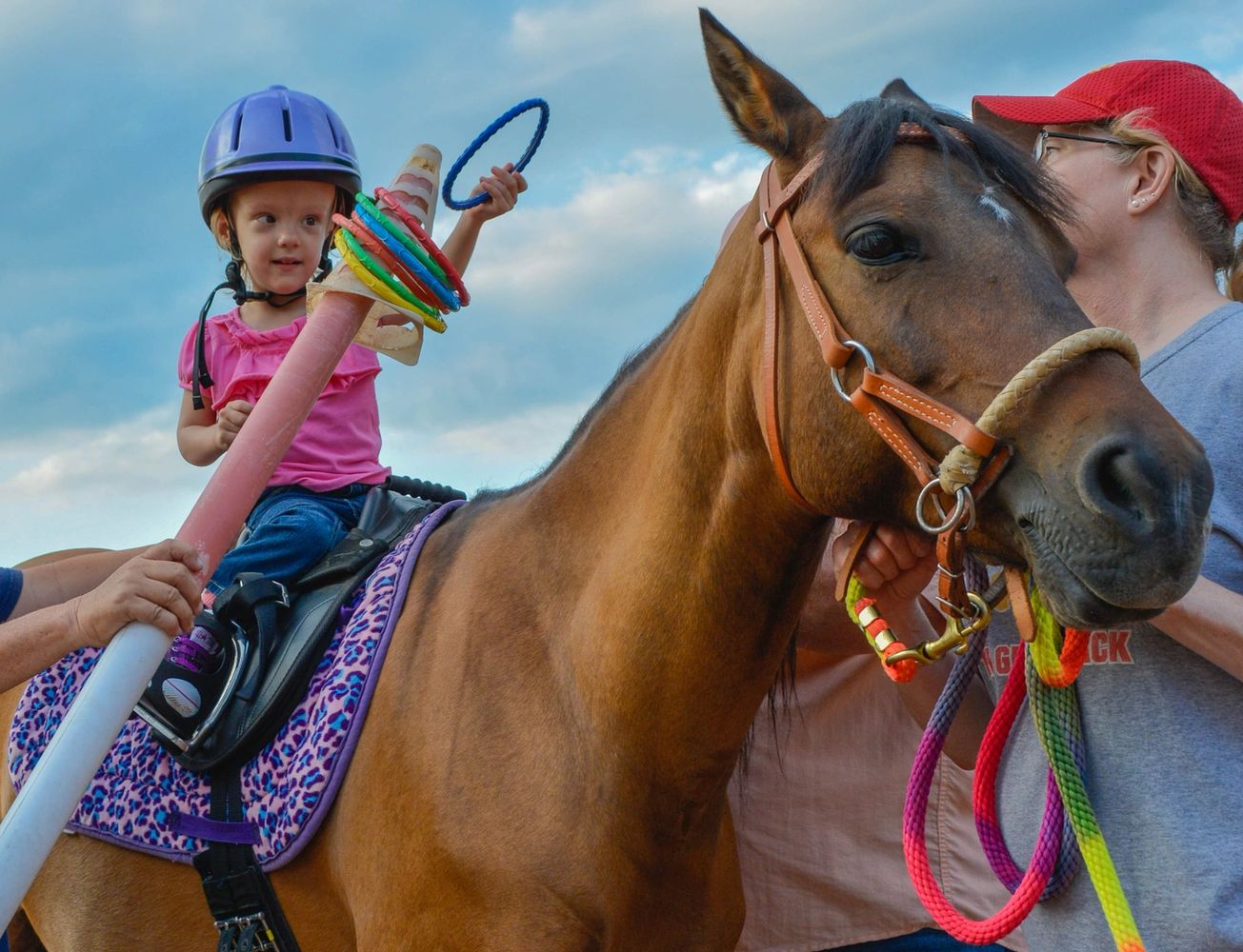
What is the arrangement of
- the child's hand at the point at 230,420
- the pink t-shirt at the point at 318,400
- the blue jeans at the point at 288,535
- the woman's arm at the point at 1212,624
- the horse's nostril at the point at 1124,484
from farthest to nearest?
the pink t-shirt at the point at 318,400 < the child's hand at the point at 230,420 < the blue jeans at the point at 288,535 < the woman's arm at the point at 1212,624 < the horse's nostril at the point at 1124,484

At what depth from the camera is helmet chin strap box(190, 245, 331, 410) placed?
3.87m

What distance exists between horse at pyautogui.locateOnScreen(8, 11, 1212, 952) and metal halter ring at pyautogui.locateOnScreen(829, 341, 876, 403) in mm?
20

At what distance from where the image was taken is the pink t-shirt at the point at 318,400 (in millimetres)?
3545

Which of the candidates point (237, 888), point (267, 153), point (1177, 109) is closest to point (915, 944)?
point (237, 888)

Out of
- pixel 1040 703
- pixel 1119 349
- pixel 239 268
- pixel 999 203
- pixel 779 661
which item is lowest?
pixel 1040 703

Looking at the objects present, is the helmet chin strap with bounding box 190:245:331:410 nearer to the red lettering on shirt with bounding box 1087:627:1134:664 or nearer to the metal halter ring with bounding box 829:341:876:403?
the metal halter ring with bounding box 829:341:876:403

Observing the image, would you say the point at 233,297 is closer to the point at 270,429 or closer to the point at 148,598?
the point at 270,429

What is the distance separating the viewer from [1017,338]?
71.6 inches

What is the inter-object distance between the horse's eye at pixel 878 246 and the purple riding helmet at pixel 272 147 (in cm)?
234

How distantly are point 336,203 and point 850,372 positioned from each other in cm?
261

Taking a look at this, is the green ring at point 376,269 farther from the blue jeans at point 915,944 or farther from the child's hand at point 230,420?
the blue jeans at point 915,944

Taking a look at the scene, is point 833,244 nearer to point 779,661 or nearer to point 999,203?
point 999,203

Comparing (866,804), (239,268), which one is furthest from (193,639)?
(866,804)

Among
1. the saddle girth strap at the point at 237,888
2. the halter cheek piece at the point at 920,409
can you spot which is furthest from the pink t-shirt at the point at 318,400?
the halter cheek piece at the point at 920,409
